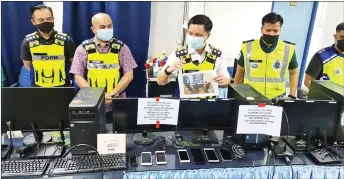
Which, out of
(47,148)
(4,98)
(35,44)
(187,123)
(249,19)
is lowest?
(47,148)

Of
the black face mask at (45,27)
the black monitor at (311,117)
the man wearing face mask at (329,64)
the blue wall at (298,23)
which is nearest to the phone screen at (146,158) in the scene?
the black monitor at (311,117)

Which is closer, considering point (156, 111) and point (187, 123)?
point (156, 111)

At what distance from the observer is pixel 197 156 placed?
163 centimetres

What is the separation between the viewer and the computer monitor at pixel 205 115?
1743 mm

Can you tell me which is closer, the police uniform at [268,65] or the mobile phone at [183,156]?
the mobile phone at [183,156]

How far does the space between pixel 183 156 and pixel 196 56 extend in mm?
827

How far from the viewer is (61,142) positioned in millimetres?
1694

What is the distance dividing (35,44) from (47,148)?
46.5 inches

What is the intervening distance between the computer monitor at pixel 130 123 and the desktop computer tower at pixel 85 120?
3.9 inches

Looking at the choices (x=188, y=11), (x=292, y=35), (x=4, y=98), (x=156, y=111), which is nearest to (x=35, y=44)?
(x=4, y=98)

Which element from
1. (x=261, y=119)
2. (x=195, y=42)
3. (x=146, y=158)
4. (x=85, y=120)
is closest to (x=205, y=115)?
(x=261, y=119)

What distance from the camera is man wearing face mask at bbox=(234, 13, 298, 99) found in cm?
230

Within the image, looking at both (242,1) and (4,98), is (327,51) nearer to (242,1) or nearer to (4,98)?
(242,1)

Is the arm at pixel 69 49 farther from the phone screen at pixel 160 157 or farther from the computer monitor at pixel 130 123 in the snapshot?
the phone screen at pixel 160 157
